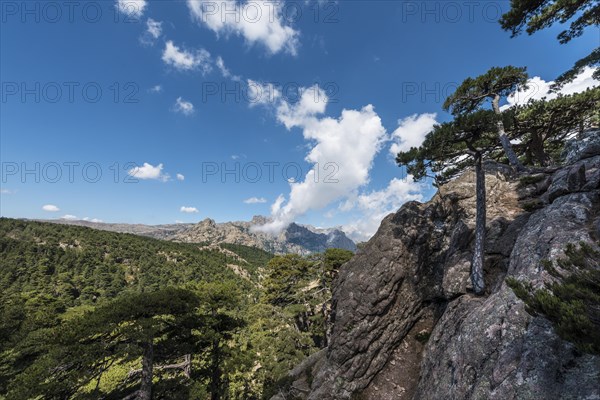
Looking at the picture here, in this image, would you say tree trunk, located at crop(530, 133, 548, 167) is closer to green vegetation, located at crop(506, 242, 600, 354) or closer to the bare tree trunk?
green vegetation, located at crop(506, 242, 600, 354)

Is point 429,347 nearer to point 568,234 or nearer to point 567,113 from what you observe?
point 568,234

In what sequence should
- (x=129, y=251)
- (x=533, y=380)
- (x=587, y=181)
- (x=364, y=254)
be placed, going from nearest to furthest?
(x=533, y=380), (x=587, y=181), (x=364, y=254), (x=129, y=251)

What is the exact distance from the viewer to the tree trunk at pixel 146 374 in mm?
13617

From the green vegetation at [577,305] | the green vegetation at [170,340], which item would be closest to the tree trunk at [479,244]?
the green vegetation at [577,305]

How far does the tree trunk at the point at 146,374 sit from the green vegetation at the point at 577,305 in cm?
1717

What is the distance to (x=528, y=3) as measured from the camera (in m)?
12.3

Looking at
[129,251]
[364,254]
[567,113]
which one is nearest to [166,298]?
[364,254]

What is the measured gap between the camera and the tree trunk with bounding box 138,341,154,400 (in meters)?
13.6

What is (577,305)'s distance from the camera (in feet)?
13.3

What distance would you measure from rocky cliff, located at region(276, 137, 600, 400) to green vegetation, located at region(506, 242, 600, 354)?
461 mm

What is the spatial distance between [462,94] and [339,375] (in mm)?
16812

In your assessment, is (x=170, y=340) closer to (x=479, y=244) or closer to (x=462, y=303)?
(x=462, y=303)

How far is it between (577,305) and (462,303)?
7.76 metres

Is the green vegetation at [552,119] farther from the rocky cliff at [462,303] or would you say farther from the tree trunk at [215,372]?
the tree trunk at [215,372]
